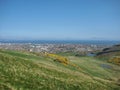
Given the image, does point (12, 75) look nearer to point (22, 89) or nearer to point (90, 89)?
point (22, 89)

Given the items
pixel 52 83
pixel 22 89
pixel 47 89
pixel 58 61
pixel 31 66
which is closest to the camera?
pixel 22 89

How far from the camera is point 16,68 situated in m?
34.9

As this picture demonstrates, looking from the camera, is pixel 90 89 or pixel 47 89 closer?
pixel 47 89

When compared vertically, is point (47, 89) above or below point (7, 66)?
below

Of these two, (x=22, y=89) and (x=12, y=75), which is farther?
(x=12, y=75)

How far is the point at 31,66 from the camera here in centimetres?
3947

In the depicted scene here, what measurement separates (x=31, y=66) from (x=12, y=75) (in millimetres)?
8779

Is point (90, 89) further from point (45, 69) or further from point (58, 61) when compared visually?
point (58, 61)

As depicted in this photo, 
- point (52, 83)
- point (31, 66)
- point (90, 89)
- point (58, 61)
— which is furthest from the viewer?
point (58, 61)

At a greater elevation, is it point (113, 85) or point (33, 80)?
point (33, 80)

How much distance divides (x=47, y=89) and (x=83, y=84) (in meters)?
7.77

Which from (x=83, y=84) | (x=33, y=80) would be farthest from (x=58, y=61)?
(x=33, y=80)

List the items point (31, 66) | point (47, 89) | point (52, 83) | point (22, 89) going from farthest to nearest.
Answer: point (31, 66)
point (52, 83)
point (47, 89)
point (22, 89)

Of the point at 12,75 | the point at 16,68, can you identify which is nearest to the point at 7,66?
the point at 16,68
